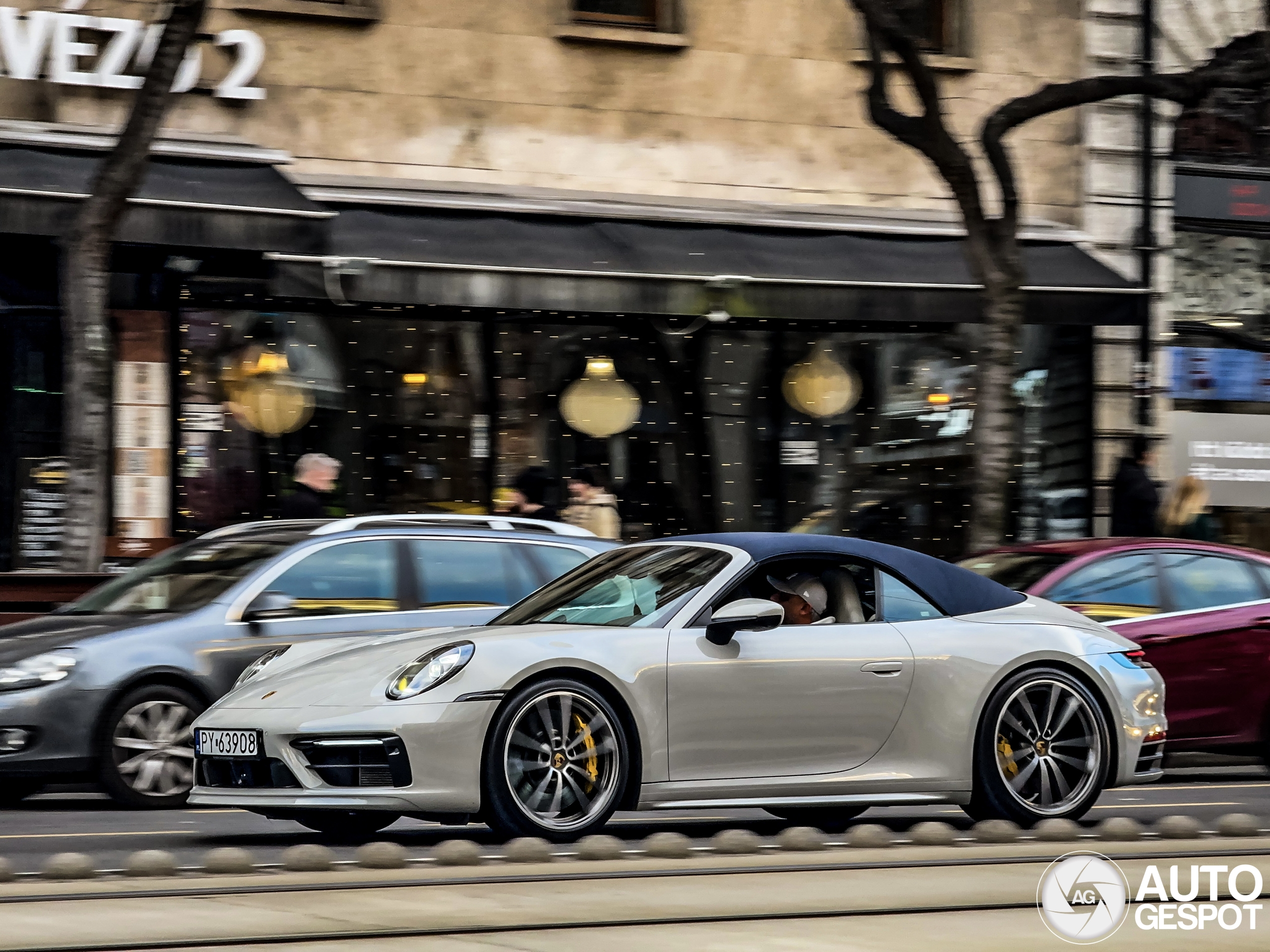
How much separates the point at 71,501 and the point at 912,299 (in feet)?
25.1

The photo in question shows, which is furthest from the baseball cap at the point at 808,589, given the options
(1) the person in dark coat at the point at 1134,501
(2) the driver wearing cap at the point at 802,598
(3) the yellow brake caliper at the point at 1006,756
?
(1) the person in dark coat at the point at 1134,501

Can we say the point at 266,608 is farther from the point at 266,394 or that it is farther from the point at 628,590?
the point at 266,394

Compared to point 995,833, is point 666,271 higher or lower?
higher

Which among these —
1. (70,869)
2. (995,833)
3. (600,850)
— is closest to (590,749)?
(600,850)

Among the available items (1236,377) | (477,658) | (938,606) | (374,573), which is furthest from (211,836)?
(1236,377)

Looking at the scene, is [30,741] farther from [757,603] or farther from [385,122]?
[385,122]

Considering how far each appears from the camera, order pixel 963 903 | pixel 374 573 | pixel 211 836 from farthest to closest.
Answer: pixel 374 573 → pixel 211 836 → pixel 963 903

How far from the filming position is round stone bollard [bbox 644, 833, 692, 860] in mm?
6930

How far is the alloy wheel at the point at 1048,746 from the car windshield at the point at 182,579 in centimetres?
388

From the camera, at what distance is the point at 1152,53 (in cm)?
2014

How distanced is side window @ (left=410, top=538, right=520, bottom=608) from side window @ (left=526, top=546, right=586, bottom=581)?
13cm

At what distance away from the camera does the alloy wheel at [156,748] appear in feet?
31.6

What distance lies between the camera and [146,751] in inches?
382
